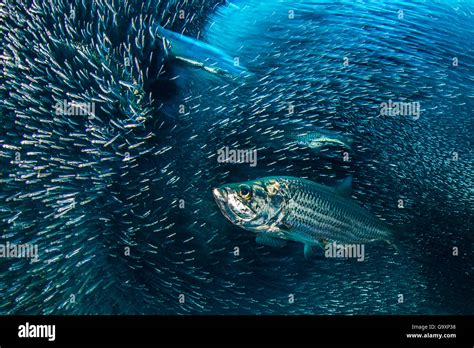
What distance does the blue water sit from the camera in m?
2.53

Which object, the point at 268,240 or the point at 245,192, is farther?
the point at 268,240

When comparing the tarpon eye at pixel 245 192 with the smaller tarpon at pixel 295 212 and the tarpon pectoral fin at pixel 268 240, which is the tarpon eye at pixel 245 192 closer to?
the smaller tarpon at pixel 295 212

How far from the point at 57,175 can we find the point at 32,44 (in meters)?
0.93

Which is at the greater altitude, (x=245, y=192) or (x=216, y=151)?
(x=216, y=151)

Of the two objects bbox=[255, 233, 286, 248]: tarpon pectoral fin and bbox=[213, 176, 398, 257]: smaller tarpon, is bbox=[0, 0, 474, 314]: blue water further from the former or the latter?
bbox=[213, 176, 398, 257]: smaller tarpon

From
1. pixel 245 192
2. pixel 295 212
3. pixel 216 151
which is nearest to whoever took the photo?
pixel 245 192

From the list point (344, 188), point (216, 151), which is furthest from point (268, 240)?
point (216, 151)

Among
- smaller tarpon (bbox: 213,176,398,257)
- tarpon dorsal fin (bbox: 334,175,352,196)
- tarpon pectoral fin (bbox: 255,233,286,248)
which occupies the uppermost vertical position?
tarpon dorsal fin (bbox: 334,175,352,196)

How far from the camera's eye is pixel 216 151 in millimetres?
2871

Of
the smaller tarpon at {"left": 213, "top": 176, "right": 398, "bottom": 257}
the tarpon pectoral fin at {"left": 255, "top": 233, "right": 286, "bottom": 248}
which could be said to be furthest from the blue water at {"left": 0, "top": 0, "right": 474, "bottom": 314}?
the smaller tarpon at {"left": 213, "top": 176, "right": 398, "bottom": 257}

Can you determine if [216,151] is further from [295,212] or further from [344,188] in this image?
[344,188]

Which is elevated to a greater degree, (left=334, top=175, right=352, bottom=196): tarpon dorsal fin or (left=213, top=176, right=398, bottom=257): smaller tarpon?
(left=334, top=175, right=352, bottom=196): tarpon dorsal fin

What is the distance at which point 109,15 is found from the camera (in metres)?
2.74

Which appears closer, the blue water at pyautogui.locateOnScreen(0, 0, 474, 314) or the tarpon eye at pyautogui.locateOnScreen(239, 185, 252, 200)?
the tarpon eye at pyautogui.locateOnScreen(239, 185, 252, 200)
